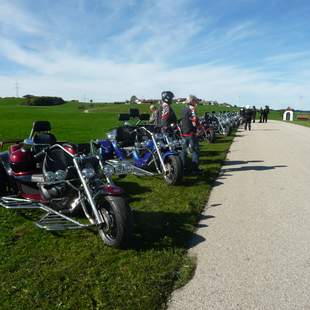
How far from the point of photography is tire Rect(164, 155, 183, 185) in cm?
804

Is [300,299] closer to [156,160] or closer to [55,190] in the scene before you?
[55,190]

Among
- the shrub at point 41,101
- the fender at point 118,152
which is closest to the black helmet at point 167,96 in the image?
the fender at point 118,152

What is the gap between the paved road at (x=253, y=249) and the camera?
11.7 feet

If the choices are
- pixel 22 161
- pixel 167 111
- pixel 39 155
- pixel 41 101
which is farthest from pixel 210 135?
pixel 41 101

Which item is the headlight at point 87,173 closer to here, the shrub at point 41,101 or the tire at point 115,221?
the tire at point 115,221

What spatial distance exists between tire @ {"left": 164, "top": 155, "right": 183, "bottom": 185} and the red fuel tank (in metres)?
2.92

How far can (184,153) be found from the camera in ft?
31.6

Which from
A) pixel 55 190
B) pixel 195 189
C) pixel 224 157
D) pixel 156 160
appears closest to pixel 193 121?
pixel 156 160

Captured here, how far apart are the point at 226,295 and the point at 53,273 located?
1792 mm

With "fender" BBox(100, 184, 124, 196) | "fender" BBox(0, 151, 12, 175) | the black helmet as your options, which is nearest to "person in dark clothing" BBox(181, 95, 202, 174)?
the black helmet

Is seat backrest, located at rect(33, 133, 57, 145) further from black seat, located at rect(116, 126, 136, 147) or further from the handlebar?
black seat, located at rect(116, 126, 136, 147)

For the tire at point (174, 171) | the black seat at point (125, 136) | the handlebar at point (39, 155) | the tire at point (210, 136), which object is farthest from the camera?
the tire at point (210, 136)

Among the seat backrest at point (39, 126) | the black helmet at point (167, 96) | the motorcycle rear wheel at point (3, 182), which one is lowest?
the motorcycle rear wheel at point (3, 182)

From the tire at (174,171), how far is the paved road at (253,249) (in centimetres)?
80
